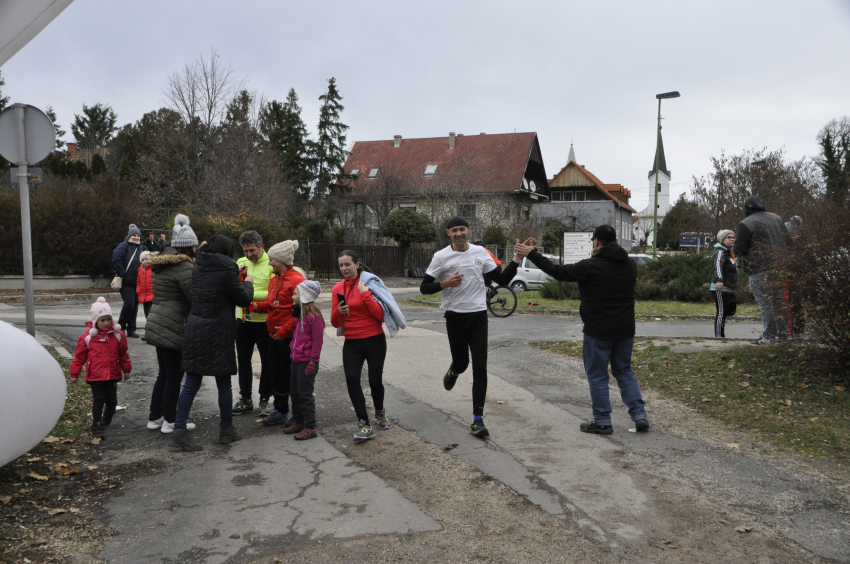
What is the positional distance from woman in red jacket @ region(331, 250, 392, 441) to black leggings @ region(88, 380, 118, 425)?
2.20 meters

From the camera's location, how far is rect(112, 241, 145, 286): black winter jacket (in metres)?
11.5

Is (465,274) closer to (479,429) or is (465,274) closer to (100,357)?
(479,429)

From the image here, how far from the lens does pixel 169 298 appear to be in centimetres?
596

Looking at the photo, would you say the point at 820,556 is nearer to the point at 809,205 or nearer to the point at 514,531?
the point at 514,531

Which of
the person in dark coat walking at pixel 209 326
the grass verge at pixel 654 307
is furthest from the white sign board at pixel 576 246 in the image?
the person in dark coat walking at pixel 209 326

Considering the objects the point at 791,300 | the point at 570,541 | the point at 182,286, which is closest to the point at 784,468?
the point at 570,541

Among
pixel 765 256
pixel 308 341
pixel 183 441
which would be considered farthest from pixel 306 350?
pixel 765 256

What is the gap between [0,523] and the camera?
4.05 metres

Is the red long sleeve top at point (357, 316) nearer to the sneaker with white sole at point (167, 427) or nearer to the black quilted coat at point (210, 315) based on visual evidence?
the black quilted coat at point (210, 315)

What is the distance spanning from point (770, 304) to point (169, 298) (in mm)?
6888

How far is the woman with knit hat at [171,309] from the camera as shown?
232 inches

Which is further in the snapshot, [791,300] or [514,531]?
[791,300]

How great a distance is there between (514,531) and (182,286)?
144 inches

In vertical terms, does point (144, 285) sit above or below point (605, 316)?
above
